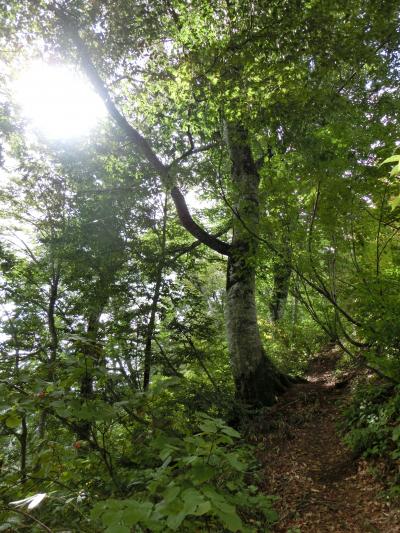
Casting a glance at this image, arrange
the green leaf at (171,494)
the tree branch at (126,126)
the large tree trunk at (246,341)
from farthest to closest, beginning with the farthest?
the large tree trunk at (246,341) < the tree branch at (126,126) < the green leaf at (171,494)

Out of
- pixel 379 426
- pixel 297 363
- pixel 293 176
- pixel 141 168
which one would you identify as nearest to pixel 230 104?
pixel 293 176

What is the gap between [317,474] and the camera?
3.77 metres

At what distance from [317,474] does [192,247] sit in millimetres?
4833

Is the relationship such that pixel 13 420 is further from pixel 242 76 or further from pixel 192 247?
pixel 192 247

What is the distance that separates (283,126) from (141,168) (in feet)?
12.9

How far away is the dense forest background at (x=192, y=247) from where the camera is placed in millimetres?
1688

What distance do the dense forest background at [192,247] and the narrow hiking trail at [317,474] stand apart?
0.26m

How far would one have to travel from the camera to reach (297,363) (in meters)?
9.39

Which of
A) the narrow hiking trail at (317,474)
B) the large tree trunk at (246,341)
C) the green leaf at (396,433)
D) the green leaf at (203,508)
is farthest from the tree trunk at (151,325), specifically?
the green leaf at (203,508)

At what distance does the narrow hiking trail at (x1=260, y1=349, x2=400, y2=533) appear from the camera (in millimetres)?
2930

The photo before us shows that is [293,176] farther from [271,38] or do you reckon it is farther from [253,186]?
[253,186]

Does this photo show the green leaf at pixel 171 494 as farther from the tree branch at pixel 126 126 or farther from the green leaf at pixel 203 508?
the tree branch at pixel 126 126

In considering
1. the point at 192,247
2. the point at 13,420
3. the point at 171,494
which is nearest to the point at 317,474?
the point at 171,494

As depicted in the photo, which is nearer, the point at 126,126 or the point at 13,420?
the point at 13,420
